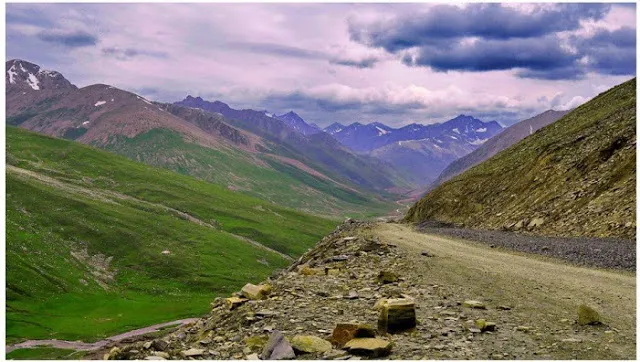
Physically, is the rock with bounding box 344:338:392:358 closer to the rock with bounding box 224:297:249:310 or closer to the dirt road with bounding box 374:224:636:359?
the dirt road with bounding box 374:224:636:359

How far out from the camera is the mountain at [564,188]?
3880cm

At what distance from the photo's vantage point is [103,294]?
13362 cm

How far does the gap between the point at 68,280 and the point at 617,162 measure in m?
134

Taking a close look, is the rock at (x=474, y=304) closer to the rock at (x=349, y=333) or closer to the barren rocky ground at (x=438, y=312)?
the barren rocky ground at (x=438, y=312)

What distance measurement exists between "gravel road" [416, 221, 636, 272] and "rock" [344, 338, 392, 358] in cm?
1889

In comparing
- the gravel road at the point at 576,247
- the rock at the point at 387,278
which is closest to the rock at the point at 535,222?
the gravel road at the point at 576,247

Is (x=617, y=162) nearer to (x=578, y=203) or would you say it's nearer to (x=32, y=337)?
(x=578, y=203)

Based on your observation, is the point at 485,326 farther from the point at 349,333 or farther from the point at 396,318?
the point at 349,333

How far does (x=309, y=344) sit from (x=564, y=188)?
40.6m

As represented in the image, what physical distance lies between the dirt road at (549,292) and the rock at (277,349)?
653cm

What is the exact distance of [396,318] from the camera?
47.5 ft

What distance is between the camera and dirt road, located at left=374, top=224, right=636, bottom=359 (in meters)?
13.5

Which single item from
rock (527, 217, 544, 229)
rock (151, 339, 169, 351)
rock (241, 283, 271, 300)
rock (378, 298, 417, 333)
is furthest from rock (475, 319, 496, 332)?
rock (527, 217, 544, 229)

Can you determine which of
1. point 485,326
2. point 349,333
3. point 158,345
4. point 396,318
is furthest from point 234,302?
point 485,326
